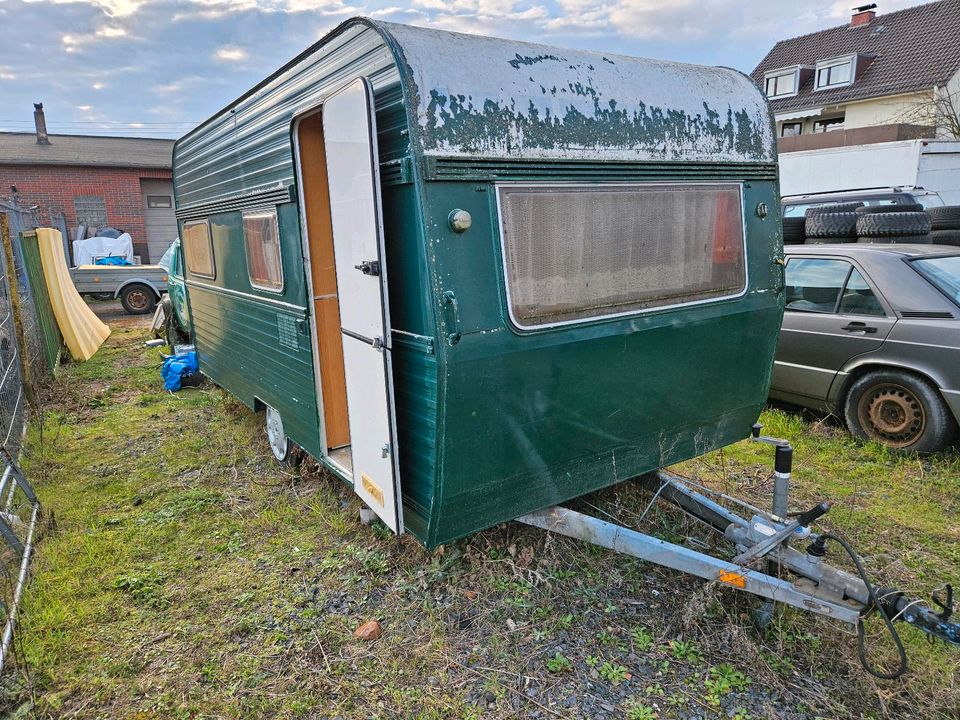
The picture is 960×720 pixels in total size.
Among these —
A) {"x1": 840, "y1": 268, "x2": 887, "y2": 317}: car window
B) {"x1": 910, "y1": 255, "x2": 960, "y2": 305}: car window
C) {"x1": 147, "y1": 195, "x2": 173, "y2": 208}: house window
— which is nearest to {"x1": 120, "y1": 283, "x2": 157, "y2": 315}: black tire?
{"x1": 147, "y1": 195, "x2": 173, "y2": 208}: house window

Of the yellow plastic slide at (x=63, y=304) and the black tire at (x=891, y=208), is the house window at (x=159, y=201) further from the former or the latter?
the black tire at (x=891, y=208)

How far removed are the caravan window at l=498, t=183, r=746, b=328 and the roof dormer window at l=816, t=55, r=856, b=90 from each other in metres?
28.3

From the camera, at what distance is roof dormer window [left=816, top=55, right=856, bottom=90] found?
25.8 metres

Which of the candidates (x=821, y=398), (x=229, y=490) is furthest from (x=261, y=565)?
(x=821, y=398)

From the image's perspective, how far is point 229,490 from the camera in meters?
4.78

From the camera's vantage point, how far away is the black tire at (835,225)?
667cm

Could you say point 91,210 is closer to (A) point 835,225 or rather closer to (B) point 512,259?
(A) point 835,225

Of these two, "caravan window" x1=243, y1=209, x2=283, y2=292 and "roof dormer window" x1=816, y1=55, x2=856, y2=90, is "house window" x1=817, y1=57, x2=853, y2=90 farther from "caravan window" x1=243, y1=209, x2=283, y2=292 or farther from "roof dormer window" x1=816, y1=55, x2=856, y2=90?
"caravan window" x1=243, y1=209, x2=283, y2=292

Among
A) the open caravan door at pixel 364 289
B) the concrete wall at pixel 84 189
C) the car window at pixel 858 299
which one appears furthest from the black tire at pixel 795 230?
the concrete wall at pixel 84 189

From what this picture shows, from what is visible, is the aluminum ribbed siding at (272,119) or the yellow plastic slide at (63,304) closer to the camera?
the aluminum ribbed siding at (272,119)

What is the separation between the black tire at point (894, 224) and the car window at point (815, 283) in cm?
143

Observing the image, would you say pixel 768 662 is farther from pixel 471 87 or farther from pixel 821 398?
pixel 821 398

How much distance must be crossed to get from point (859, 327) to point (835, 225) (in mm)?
2290

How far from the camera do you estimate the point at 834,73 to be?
87.0 feet
